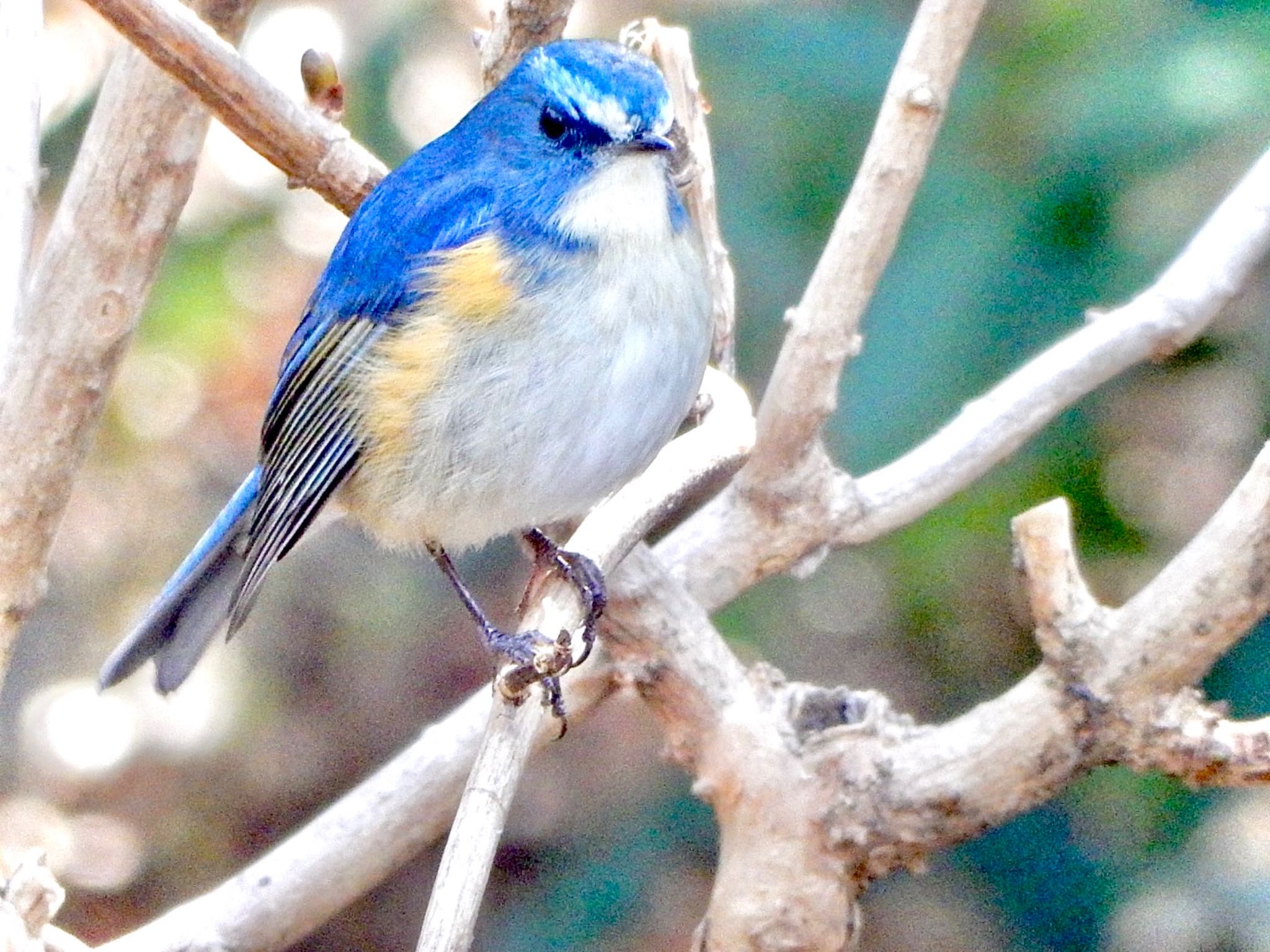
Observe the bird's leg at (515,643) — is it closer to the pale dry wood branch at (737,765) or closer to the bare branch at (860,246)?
the pale dry wood branch at (737,765)

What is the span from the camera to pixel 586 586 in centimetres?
228

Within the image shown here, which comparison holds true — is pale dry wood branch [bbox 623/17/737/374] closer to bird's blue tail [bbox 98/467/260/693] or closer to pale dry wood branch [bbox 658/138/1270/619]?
pale dry wood branch [bbox 658/138/1270/619]

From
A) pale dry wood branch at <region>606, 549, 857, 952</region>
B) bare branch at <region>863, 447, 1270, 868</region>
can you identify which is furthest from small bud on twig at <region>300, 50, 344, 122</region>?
bare branch at <region>863, 447, 1270, 868</region>

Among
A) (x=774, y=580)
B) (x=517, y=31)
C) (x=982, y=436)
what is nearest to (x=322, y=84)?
(x=517, y=31)

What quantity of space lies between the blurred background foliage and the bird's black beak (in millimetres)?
746

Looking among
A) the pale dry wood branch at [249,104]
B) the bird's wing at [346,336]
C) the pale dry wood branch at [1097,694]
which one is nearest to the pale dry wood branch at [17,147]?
the pale dry wood branch at [249,104]

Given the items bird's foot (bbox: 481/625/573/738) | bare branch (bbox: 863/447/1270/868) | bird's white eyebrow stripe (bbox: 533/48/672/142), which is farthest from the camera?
bird's white eyebrow stripe (bbox: 533/48/672/142)

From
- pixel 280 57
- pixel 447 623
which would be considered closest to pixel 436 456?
pixel 447 623

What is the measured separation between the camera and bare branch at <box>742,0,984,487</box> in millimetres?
2389

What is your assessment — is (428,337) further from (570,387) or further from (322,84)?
(322,84)

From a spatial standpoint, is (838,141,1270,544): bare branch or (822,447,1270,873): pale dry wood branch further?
(838,141,1270,544): bare branch

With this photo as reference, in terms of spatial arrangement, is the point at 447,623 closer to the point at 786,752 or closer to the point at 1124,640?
the point at 786,752

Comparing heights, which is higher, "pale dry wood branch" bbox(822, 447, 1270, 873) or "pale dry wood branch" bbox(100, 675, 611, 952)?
"pale dry wood branch" bbox(100, 675, 611, 952)

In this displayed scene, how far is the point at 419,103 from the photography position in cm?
371
